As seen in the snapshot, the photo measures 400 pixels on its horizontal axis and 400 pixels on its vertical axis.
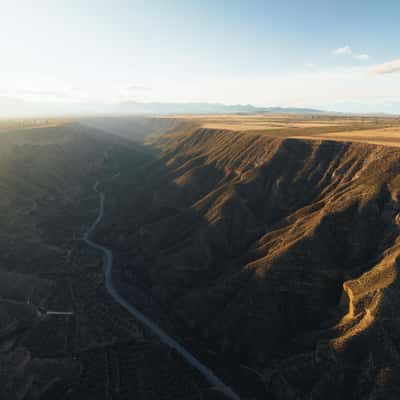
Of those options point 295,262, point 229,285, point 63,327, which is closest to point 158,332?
point 229,285

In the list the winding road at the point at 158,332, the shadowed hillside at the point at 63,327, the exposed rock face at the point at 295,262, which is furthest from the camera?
the winding road at the point at 158,332

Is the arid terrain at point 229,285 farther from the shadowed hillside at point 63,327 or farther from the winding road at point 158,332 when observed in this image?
the winding road at point 158,332

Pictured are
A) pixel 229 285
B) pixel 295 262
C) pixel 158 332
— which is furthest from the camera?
pixel 229 285

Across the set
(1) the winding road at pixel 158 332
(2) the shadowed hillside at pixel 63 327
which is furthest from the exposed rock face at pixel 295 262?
(2) the shadowed hillside at pixel 63 327

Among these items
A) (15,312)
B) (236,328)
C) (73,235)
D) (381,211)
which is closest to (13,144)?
(73,235)

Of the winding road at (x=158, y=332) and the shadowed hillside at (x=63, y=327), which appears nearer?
the shadowed hillside at (x=63, y=327)

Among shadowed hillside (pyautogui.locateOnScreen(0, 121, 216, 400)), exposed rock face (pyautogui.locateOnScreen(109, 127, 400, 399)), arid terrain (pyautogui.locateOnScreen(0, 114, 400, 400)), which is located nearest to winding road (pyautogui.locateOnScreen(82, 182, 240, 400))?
arid terrain (pyautogui.locateOnScreen(0, 114, 400, 400))

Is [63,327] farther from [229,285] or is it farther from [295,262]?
[295,262]
